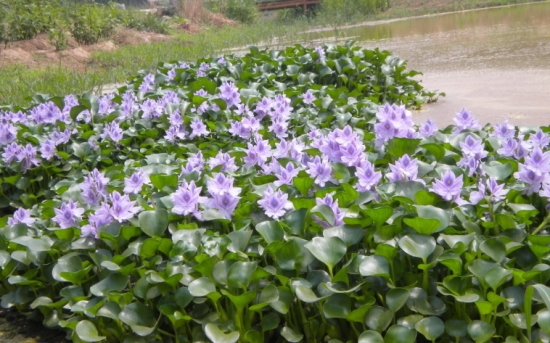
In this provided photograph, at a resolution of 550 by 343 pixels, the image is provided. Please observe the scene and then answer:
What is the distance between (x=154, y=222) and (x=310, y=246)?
2.14 ft

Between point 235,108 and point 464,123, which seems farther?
point 235,108

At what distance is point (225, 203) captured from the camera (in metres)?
2.39

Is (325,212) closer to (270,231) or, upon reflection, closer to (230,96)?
(270,231)

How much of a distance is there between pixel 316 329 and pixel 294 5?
29.0 m

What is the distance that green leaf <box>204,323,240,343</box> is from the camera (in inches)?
76.7

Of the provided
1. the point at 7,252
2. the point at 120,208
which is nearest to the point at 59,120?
the point at 7,252

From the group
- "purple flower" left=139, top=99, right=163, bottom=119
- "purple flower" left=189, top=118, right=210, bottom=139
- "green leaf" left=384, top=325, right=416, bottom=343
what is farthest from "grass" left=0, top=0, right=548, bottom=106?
"green leaf" left=384, top=325, right=416, bottom=343

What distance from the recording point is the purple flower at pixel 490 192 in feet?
7.07

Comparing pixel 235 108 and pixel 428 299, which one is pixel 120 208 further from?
pixel 235 108

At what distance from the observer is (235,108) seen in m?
4.67

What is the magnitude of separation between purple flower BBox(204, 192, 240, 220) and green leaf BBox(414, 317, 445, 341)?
31.4 inches

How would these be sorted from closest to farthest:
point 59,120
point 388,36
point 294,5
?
point 59,120 < point 388,36 < point 294,5

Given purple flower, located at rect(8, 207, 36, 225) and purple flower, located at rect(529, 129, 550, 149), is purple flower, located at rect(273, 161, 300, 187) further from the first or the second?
Result: purple flower, located at rect(8, 207, 36, 225)

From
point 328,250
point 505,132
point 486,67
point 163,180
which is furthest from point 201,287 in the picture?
point 486,67
